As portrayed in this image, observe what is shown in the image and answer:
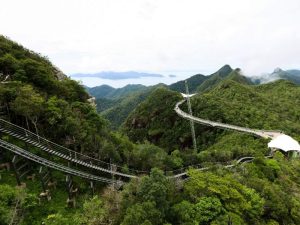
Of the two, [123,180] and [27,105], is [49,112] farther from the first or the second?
[123,180]

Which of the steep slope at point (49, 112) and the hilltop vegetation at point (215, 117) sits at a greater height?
the steep slope at point (49, 112)

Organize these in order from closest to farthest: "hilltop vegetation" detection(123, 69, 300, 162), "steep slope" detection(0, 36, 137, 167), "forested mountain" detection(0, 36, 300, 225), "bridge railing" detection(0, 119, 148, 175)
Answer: "forested mountain" detection(0, 36, 300, 225)
"bridge railing" detection(0, 119, 148, 175)
"steep slope" detection(0, 36, 137, 167)
"hilltop vegetation" detection(123, 69, 300, 162)

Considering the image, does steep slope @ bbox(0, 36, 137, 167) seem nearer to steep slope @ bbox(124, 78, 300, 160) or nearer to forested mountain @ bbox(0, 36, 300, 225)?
forested mountain @ bbox(0, 36, 300, 225)

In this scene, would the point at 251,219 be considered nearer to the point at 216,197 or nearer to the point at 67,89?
the point at 216,197

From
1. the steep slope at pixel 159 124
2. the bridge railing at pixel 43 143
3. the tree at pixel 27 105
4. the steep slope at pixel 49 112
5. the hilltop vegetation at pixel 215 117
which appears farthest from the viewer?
the steep slope at pixel 159 124

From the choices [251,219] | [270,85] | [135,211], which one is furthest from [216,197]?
[270,85]

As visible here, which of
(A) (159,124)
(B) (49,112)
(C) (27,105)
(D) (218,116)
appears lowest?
(A) (159,124)

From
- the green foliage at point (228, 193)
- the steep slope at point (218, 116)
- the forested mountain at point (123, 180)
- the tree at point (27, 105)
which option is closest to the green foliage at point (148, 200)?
the forested mountain at point (123, 180)

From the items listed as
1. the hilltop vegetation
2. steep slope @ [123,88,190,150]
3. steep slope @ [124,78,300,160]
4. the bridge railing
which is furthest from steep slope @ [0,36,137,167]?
steep slope @ [123,88,190,150]

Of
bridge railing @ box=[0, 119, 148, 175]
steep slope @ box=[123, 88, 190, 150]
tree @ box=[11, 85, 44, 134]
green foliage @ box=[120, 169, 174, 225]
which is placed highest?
tree @ box=[11, 85, 44, 134]

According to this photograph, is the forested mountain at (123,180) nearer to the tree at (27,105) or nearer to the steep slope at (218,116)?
the tree at (27,105)

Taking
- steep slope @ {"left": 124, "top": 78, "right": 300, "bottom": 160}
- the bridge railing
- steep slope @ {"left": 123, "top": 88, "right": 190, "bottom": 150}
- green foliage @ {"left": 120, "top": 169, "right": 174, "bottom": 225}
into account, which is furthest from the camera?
steep slope @ {"left": 123, "top": 88, "right": 190, "bottom": 150}

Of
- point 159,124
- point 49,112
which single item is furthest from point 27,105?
point 159,124
